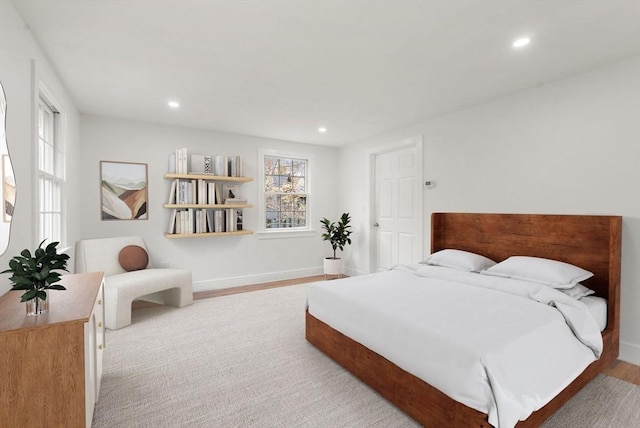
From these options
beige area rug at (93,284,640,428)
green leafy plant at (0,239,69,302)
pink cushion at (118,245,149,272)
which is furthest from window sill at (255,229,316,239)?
green leafy plant at (0,239,69,302)

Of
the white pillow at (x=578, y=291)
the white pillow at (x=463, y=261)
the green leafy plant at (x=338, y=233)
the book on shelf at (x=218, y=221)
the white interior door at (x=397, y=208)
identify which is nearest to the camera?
the white pillow at (x=578, y=291)

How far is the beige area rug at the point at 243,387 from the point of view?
182 centimetres

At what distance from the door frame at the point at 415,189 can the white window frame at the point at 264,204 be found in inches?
42.2

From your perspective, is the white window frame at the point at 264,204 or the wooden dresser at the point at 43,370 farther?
the white window frame at the point at 264,204

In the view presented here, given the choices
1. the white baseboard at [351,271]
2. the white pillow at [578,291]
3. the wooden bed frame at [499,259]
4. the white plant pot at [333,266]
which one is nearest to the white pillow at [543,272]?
the white pillow at [578,291]

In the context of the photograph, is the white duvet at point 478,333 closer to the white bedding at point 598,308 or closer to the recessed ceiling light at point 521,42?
the white bedding at point 598,308

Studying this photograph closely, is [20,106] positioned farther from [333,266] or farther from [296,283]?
[333,266]

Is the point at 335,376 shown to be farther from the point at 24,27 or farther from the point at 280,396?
the point at 24,27

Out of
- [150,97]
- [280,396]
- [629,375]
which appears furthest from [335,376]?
[150,97]

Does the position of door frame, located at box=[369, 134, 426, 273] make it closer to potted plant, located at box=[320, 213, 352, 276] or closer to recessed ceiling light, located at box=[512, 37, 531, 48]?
potted plant, located at box=[320, 213, 352, 276]

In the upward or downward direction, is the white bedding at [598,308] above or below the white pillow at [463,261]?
below

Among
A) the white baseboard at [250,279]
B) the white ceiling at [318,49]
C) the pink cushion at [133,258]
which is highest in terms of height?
the white ceiling at [318,49]

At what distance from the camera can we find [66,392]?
135 centimetres

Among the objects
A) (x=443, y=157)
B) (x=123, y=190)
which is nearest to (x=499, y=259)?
(x=443, y=157)
